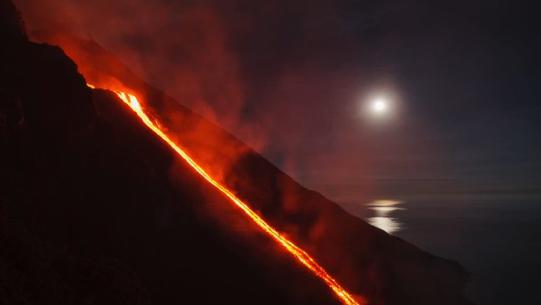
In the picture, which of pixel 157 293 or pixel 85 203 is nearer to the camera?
pixel 157 293

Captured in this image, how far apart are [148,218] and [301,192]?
137 ft

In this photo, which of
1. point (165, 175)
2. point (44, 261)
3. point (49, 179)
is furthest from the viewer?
point (165, 175)

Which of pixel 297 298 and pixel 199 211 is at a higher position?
pixel 199 211

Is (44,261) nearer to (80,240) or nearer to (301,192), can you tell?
(80,240)

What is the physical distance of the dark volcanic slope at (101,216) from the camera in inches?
658

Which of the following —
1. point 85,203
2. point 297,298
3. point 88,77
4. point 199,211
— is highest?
point 88,77

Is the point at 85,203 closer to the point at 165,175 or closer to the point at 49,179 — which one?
the point at 49,179

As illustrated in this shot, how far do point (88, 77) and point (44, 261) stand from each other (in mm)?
42772

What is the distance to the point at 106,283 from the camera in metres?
17.0

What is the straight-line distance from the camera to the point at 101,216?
23.3 metres

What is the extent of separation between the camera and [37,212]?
20078 millimetres

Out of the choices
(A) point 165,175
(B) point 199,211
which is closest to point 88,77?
(A) point 165,175

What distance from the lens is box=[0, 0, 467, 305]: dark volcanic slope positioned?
16.7 meters

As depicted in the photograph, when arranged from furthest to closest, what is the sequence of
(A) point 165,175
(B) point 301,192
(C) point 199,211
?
(B) point 301,192, (A) point 165,175, (C) point 199,211
